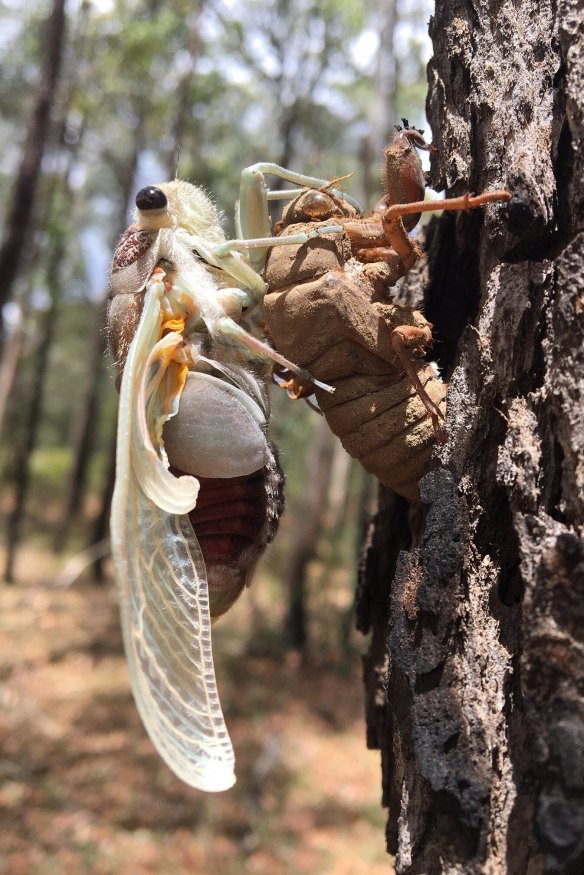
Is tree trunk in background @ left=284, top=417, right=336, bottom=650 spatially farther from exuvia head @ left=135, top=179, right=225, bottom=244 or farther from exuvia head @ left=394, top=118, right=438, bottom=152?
exuvia head @ left=394, top=118, right=438, bottom=152

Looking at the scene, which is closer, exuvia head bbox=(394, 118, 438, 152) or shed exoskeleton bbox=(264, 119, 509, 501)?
shed exoskeleton bbox=(264, 119, 509, 501)

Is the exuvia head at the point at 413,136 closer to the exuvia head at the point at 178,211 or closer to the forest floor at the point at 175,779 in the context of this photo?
the exuvia head at the point at 178,211

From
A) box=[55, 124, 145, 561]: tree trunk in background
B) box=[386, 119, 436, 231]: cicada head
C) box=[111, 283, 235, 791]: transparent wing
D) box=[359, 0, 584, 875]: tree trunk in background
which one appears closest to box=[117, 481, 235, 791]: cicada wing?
box=[111, 283, 235, 791]: transparent wing

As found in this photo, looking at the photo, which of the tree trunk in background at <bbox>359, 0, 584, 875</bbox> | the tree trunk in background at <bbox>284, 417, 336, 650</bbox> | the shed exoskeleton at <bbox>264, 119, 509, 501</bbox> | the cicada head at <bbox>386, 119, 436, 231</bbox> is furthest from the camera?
the tree trunk in background at <bbox>284, 417, 336, 650</bbox>

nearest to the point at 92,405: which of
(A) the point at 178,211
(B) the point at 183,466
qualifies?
(A) the point at 178,211

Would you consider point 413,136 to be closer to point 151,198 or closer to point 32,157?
point 151,198

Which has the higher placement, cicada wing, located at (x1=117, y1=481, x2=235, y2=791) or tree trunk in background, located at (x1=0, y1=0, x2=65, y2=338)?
tree trunk in background, located at (x1=0, y1=0, x2=65, y2=338)
